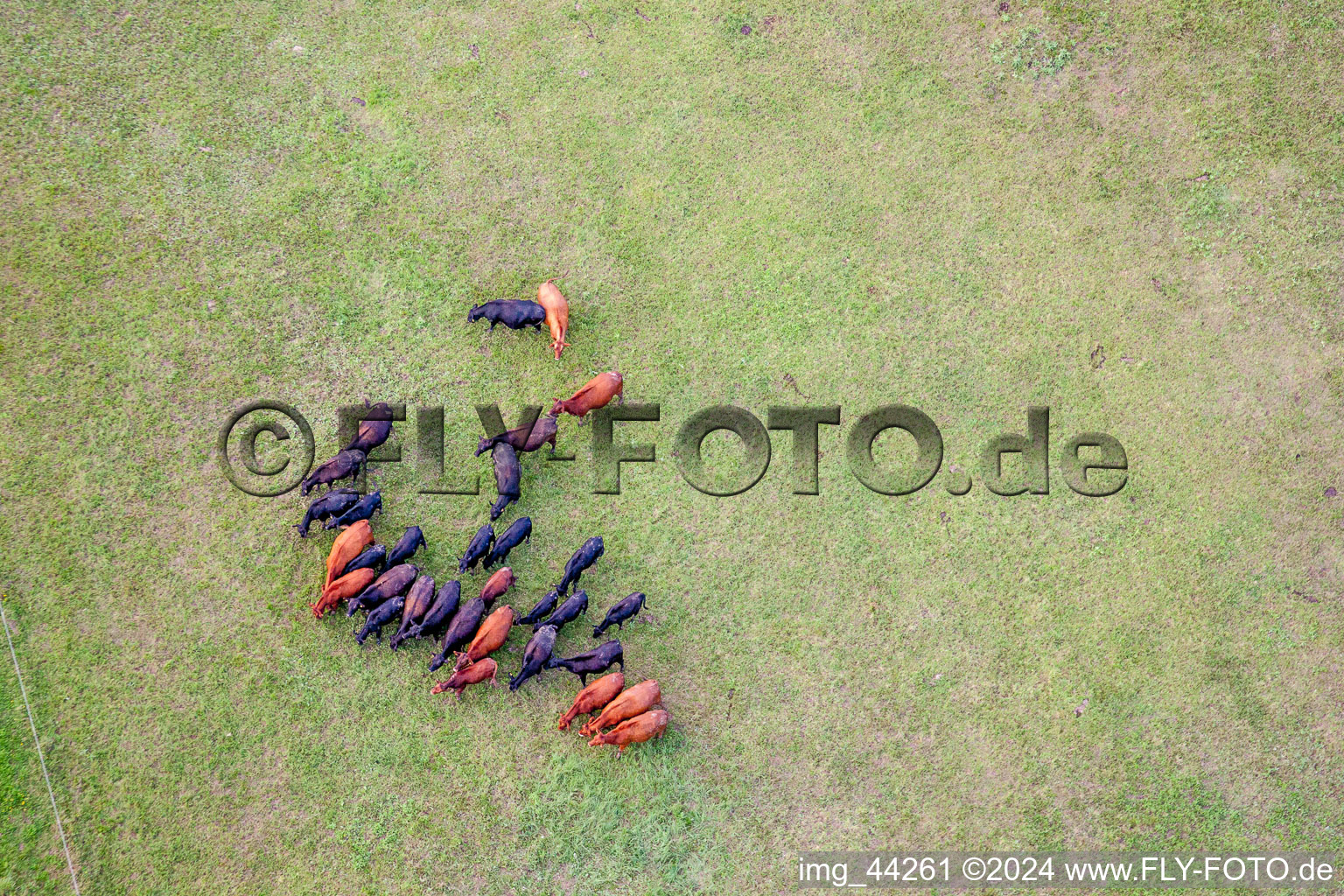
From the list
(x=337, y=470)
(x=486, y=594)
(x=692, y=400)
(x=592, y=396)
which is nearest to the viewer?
(x=486, y=594)

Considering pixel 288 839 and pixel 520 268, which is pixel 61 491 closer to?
pixel 288 839

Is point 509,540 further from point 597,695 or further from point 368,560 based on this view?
point 597,695

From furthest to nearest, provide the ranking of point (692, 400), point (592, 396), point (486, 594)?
point (692, 400) → point (592, 396) → point (486, 594)

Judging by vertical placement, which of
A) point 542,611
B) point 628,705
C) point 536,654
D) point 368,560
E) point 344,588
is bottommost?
point 628,705

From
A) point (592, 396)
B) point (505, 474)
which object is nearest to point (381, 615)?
point (505, 474)

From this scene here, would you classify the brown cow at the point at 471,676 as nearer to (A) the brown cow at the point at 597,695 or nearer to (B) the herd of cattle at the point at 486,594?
(B) the herd of cattle at the point at 486,594

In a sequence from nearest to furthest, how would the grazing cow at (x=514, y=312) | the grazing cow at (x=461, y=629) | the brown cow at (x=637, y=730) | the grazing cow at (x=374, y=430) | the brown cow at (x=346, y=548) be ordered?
1. the brown cow at (x=637, y=730)
2. the grazing cow at (x=461, y=629)
3. the brown cow at (x=346, y=548)
4. the grazing cow at (x=374, y=430)
5. the grazing cow at (x=514, y=312)

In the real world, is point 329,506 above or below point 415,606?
above

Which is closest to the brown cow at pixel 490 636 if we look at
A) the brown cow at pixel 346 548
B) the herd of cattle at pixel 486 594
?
the herd of cattle at pixel 486 594
